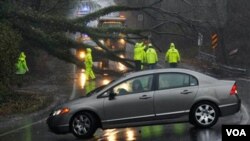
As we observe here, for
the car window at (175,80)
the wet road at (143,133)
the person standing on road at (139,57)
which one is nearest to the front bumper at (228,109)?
the wet road at (143,133)

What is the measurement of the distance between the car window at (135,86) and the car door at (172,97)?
0.24 m

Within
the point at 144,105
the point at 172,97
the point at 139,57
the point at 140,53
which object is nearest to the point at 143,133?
the point at 144,105

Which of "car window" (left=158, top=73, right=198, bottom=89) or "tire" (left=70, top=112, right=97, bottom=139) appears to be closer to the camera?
"tire" (left=70, top=112, right=97, bottom=139)

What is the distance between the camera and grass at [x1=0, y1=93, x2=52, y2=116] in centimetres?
A: 1706

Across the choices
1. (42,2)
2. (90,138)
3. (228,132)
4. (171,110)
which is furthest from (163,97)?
(42,2)

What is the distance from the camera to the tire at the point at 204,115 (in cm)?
1223

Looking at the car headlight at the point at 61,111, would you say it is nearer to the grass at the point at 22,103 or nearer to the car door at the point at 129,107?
the car door at the point at 129,107

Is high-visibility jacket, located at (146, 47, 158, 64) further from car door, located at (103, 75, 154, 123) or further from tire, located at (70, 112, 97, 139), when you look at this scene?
tire, located at (70, 112, 97, 139)

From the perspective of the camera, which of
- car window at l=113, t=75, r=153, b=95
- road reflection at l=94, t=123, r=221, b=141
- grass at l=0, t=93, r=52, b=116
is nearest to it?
road reflection at l=94, t=123, r=221, b=141

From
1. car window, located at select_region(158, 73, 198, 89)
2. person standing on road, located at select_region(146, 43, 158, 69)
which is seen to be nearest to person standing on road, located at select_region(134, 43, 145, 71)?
person standing on road, located at select_region(146, 43, 158, 69)

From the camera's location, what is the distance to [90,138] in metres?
12.2

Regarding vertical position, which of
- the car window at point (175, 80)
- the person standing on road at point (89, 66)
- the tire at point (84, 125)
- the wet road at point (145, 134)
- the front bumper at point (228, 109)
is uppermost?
the person standing on road at point (89, 66)

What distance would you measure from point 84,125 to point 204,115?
9.30 ft

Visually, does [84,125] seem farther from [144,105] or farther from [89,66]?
[89,66]
